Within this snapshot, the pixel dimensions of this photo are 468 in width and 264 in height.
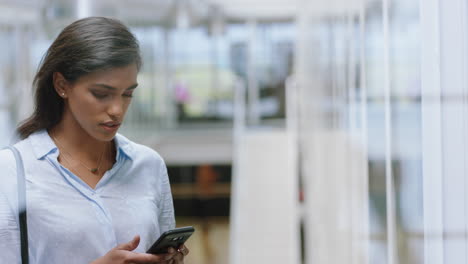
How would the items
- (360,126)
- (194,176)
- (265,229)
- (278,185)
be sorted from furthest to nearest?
(194,176)
(278,185)
(265,229)
(360,126)

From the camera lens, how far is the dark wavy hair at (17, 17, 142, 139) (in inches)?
66.1

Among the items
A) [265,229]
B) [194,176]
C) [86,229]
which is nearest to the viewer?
Answer: [86,229]

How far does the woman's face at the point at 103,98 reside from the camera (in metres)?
1.67

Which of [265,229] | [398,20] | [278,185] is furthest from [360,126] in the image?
[278,185]

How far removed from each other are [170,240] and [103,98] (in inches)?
15.6

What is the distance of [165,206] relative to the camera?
74.5 inches

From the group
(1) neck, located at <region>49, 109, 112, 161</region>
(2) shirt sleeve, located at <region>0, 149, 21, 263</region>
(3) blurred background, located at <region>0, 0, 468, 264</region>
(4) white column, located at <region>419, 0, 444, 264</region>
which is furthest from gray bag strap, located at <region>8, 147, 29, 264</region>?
(4) white column, located at <region>419, 0, 444, 264</region>

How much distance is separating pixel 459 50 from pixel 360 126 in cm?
198

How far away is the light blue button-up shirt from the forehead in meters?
0.22

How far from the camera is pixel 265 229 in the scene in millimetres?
10711

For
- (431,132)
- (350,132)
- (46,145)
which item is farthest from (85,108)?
(350,132)

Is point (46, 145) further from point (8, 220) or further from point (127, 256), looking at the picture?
point (127, 256)

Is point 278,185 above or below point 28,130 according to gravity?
below

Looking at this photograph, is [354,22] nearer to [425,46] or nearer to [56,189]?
[425,46]
